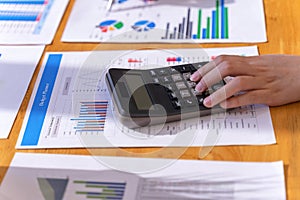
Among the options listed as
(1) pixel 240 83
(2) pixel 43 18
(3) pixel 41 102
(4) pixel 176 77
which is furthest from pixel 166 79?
(2) pixel 43 18

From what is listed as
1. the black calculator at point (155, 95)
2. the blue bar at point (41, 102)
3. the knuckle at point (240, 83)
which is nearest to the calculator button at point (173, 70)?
the black calculator at point (155, 95)

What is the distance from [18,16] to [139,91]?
0.47m

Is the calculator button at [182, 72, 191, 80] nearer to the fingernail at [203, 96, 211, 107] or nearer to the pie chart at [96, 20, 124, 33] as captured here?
the fingernail at [203, 96, 211, 107]

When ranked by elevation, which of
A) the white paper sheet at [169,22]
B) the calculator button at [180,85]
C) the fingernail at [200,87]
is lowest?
the calculator button at [180,85]

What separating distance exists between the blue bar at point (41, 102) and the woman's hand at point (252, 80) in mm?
A: 281

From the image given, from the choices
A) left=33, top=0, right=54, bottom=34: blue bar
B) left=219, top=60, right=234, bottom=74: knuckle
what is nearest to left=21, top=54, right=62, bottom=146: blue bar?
left=33, top=0, right=54, bottom=34: blue bar

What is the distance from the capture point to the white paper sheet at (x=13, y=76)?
1000 mm

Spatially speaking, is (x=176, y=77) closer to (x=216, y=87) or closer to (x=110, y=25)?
(x=216, y=87)

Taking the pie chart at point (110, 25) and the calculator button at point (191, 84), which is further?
the pie chart at point (110, 25)

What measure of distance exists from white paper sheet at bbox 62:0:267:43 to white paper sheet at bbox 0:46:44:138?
0.09 meters

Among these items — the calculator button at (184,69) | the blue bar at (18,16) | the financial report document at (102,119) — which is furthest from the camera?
the blue bar at (18,16)

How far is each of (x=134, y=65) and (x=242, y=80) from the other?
0.76 feet

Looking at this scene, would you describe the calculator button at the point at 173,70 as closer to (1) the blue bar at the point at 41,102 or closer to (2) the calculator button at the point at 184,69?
(2) the calculator button at the point at 184,69

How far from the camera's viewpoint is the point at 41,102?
1021mm
